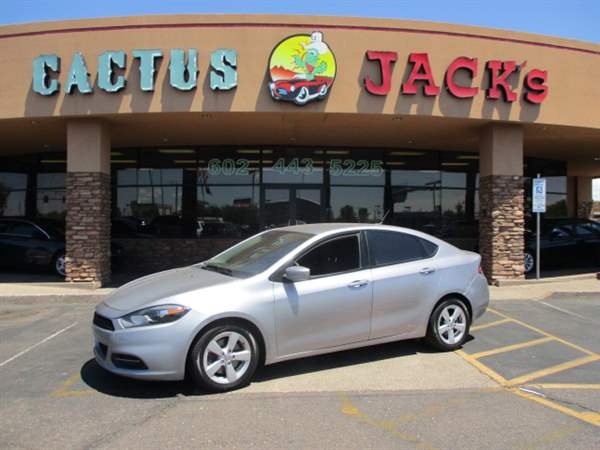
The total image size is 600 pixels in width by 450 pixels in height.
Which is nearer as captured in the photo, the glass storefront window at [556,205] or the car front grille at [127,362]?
the car front grille at [127,362]

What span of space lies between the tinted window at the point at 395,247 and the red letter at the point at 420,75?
566 cm

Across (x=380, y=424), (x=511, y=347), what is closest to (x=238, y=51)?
(x=511, y=347)

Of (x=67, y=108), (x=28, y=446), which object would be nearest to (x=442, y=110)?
(x=67, y=108)

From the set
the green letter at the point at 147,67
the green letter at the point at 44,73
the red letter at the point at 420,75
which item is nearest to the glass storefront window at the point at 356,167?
the red letter at the point at 420,75

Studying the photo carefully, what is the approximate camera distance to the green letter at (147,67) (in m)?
10.5

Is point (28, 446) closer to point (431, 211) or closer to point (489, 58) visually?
A: point (489, 58)

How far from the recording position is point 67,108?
1077 cm

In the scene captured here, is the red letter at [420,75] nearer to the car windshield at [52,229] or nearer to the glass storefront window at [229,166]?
the glass storefront window at [229,166]

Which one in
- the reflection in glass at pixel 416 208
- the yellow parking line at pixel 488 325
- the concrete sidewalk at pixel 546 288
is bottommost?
the yellow parking line at pixel 488 325

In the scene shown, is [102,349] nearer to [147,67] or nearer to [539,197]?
[147,67]

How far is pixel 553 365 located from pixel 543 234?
31.3 feet

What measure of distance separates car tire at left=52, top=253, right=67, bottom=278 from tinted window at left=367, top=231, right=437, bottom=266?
30.7 ft

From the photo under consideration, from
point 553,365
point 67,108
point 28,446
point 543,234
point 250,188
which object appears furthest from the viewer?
point 250,188

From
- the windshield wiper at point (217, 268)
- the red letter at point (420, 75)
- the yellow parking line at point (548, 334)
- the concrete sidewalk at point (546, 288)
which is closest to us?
the windshield wiper at point (217, 268)
